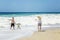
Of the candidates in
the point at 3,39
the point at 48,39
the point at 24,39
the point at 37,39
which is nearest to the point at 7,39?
the point at 3,39

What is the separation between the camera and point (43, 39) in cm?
521

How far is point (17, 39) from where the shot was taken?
5250 millimetres

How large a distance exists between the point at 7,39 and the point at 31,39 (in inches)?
28.8

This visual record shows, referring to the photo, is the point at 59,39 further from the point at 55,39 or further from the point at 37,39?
the point at 37,39

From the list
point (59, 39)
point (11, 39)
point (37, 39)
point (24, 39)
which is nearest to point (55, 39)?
point (59, 39)

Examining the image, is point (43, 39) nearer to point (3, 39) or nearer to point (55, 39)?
point (55, 39)

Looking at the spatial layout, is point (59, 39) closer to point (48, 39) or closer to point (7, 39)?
point (48, 39)

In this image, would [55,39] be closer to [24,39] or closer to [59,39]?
[59,39]

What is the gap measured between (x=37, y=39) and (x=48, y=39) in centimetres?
33

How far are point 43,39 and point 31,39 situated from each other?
1.16 feet

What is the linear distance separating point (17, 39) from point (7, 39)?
0.31 meters

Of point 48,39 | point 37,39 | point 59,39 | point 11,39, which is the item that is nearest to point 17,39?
point 11,39

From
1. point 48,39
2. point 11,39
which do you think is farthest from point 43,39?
point 11,39

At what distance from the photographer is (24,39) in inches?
206
